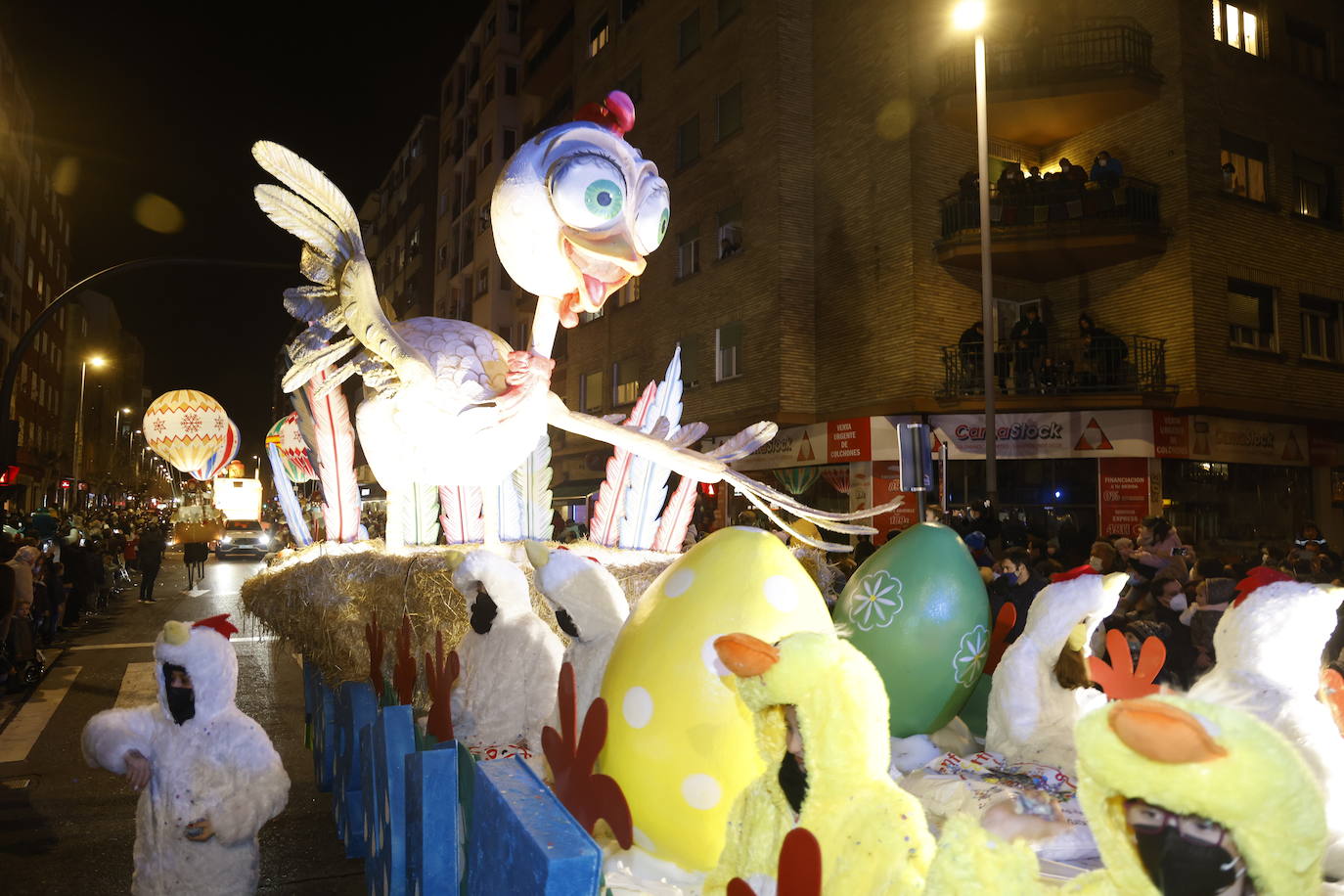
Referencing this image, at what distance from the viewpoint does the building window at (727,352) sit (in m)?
17.4

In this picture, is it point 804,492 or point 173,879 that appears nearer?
point 173,879

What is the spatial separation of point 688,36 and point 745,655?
65.1 ft

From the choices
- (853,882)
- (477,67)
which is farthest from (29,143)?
(853,882)

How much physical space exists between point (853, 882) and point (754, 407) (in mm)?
15376

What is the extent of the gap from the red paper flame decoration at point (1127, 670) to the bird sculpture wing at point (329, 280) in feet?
11.0

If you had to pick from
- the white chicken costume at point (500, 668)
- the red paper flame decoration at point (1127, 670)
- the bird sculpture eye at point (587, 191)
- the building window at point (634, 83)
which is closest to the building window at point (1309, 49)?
the building window at point (634, 83)

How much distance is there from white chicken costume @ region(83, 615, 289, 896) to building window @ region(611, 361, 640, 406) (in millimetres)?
17152

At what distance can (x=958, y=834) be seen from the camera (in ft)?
4.41

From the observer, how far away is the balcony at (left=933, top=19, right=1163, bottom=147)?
13836 millimetres

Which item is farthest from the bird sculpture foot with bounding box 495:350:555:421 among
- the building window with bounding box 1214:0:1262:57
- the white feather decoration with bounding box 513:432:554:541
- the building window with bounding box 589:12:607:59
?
the building window with bounding box 589:12:607:59

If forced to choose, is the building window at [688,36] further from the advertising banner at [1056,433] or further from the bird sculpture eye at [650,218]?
the bird sculpture eye at [650,218]

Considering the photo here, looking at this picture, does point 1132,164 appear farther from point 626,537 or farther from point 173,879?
point 173,879

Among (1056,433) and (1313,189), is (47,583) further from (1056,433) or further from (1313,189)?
(1313,189)

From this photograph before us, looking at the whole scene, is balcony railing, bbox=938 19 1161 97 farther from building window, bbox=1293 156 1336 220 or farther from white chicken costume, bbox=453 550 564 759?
white chicken costume, bbox=453 550 564 759
